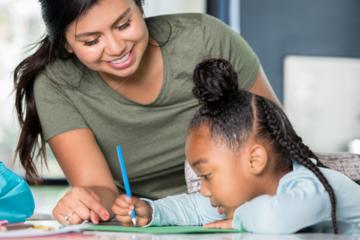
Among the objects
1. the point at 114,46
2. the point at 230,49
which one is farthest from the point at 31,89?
the point at 230,49

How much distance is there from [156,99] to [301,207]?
76cm

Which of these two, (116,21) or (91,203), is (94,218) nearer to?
(91,203)

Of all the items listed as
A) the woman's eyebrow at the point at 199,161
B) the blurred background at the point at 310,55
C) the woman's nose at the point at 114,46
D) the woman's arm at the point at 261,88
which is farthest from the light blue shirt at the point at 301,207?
the blurred background at the point at 310,55

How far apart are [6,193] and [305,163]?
0.53 m

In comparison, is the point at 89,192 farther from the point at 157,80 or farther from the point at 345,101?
the point at 345,101

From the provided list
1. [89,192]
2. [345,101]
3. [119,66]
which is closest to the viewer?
[89,192]

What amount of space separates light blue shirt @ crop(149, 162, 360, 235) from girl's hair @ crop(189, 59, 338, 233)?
40 millimetres

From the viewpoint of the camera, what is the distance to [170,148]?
197 centimetres

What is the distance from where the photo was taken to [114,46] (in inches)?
64.7

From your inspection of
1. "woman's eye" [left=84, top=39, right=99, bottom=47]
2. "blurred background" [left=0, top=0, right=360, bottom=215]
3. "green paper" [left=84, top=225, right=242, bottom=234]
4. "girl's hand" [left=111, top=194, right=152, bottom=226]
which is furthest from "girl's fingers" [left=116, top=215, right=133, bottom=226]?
"blurred background" [left=0, top=0, right=360, bottom=215]

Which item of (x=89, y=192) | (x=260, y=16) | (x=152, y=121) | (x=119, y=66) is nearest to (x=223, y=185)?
(x=89, y=192)

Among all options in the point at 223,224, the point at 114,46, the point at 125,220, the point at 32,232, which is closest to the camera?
the point at 32,232

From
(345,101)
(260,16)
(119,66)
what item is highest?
(119,66)

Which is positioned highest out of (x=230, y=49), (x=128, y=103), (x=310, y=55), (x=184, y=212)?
(x=230, y=49)
